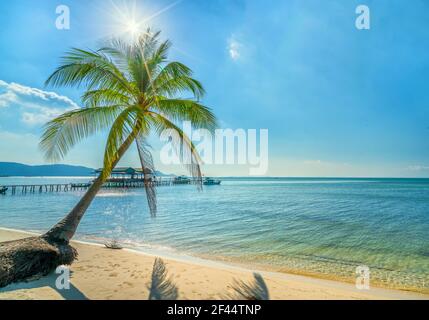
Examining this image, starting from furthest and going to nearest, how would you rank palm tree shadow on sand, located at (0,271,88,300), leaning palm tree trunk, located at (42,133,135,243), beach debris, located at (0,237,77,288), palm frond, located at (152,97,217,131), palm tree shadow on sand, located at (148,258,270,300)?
palm frond, located at (152,97,217,131), leaning palm tree trunk, located at (42,133,135,243), beach debris, located at (0,237,77,288), palm tree shadow on sand, located at (148,258,270,300), palm tree shadow on sand, located at (0,271,88,300)

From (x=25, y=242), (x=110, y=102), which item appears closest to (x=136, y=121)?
(x=110, y=102)

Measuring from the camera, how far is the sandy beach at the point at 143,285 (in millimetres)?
5199

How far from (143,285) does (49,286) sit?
6.70 feet

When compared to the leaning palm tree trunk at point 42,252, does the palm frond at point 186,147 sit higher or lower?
higher

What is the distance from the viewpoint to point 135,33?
7609mm

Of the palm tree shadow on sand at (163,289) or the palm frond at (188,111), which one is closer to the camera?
the palm tree shadow on sand at (163,289)

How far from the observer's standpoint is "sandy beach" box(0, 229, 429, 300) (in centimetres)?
520

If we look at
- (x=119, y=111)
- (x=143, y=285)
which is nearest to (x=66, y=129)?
(x=119, y=111)

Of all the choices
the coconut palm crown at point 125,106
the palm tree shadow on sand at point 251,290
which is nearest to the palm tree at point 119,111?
the coconut palm crown at point 125,106

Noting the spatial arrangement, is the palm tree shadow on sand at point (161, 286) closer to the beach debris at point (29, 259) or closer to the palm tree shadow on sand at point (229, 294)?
the palm tree shadow on sand at point (229, 294)

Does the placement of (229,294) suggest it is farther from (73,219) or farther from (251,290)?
(73,219)

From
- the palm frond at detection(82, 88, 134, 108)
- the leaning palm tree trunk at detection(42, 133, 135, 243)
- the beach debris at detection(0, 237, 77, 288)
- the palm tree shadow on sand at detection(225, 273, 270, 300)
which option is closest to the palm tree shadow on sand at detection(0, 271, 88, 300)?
the beach debris at detection(0, 237, 77, 288)

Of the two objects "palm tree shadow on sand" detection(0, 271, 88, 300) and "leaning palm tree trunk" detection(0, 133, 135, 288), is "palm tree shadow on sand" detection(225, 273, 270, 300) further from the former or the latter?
"leaning palm tree trunk" detection(0, 133, 135, 288)
